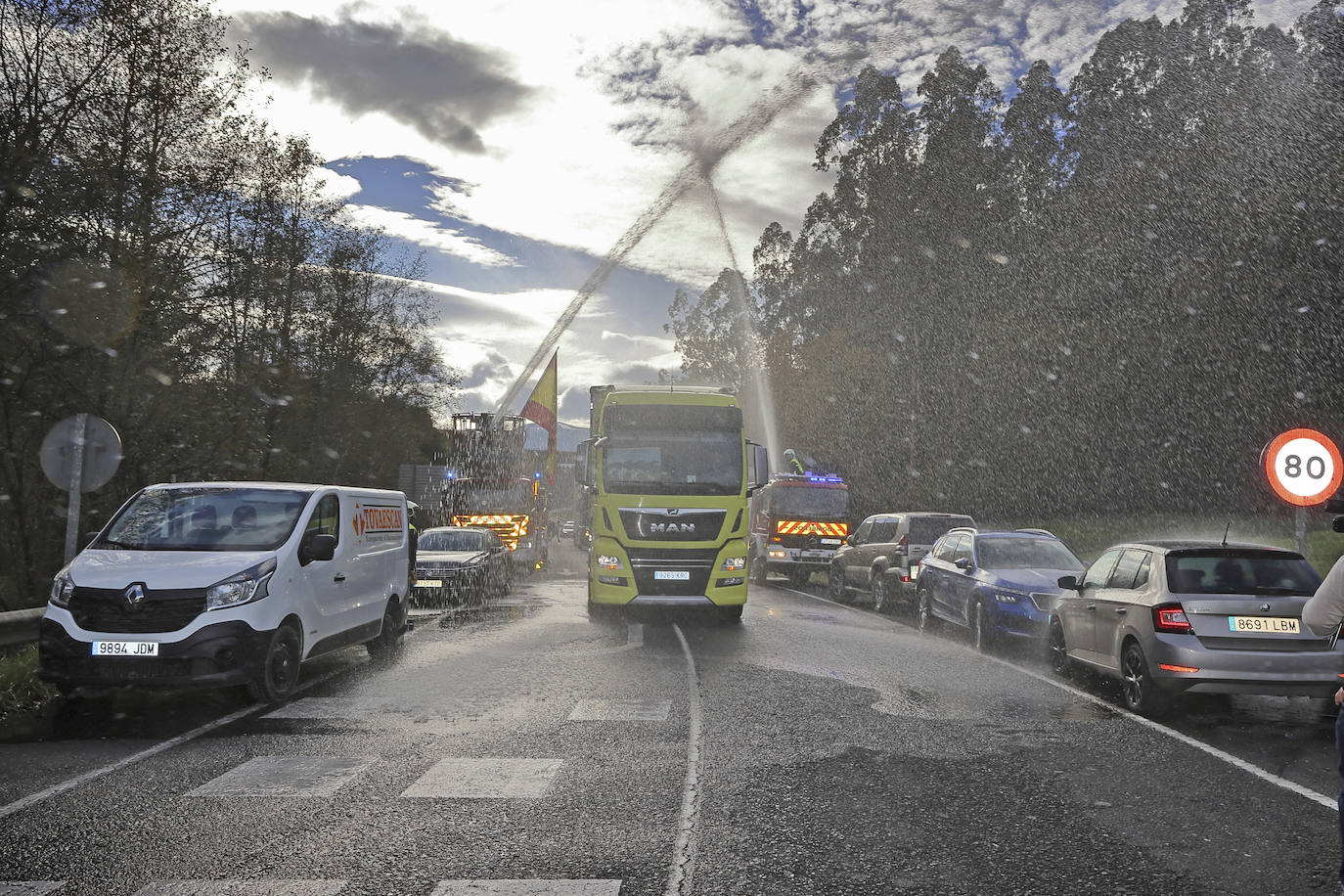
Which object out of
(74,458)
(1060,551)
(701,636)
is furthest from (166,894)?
(1060,551)

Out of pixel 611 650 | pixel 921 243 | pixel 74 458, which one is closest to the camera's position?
pixel 74 458

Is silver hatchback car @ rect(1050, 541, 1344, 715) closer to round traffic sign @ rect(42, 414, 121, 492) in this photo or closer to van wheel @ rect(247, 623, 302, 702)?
van wheel @ rect(247, 623, 302, 702)

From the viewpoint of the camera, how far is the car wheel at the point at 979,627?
13.8 m

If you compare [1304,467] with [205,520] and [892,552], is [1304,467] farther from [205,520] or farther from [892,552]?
[205,520]

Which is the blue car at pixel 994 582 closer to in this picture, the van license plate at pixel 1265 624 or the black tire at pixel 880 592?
the black tire at pixel 880 592

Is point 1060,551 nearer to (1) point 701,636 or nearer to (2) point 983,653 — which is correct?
(2) point 983,653

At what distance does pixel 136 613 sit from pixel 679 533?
822 cm

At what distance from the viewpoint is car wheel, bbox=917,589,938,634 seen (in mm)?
16438

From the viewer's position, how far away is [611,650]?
13.3 metres

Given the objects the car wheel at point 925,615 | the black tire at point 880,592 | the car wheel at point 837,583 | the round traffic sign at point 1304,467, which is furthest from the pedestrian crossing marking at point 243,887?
the car wheel at point 837,583

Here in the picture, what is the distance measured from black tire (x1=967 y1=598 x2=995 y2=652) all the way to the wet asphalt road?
96.0 inches

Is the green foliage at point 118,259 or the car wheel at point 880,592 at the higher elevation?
the green foliage at point 118,259

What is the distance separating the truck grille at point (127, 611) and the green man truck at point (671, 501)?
760cm

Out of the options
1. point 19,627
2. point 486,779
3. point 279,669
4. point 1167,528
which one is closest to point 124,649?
point 279,669
